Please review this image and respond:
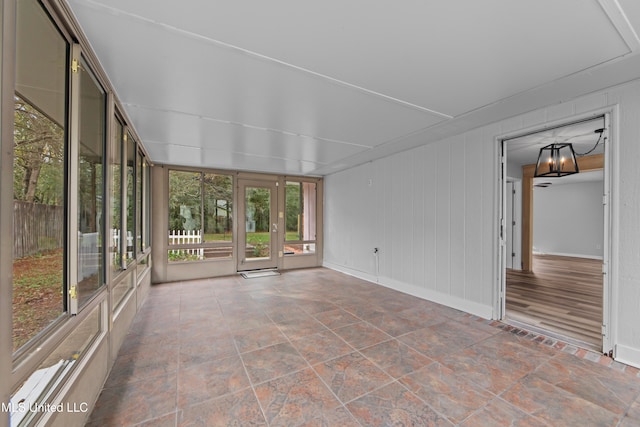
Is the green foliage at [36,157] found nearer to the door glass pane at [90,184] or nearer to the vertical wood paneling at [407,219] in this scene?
the door glass pane at [90,184]

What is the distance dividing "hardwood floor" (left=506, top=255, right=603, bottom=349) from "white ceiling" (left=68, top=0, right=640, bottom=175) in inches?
97.7

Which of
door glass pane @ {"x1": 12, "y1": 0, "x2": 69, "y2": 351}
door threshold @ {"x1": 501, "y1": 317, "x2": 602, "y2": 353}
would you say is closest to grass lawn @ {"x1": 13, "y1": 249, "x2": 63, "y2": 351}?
door glass pane @ {"x1": 12, "y1": 0, "x2": 69, "y2": 351}

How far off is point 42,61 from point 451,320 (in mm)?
4197

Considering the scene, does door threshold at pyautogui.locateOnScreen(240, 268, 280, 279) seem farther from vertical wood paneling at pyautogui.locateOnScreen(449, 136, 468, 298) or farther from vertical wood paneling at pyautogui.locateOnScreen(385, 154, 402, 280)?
vertical wood paneling at pyautogui.locateOnScreen(449, 136, 468, 298)

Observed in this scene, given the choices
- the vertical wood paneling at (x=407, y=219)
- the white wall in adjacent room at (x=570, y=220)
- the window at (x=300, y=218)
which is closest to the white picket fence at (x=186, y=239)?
the window at (x=300, y=218)

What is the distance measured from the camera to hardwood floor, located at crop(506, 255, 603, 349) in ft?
10.0

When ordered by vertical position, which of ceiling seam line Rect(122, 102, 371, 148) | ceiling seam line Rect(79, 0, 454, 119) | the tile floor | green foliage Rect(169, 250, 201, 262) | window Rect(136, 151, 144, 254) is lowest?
the tile floor

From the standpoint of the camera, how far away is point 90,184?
2.02m

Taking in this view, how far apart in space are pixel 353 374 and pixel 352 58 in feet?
8.08

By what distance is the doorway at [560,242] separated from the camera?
3.10 metres

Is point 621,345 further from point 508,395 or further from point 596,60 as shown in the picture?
point 596,60

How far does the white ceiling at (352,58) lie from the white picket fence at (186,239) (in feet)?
8.89

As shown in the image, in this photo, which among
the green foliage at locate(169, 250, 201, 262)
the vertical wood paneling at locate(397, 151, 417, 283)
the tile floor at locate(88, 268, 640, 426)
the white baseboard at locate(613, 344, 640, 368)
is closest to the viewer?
the tile floor at locate(88, 268, 640, 426)

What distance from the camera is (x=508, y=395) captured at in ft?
6.27
